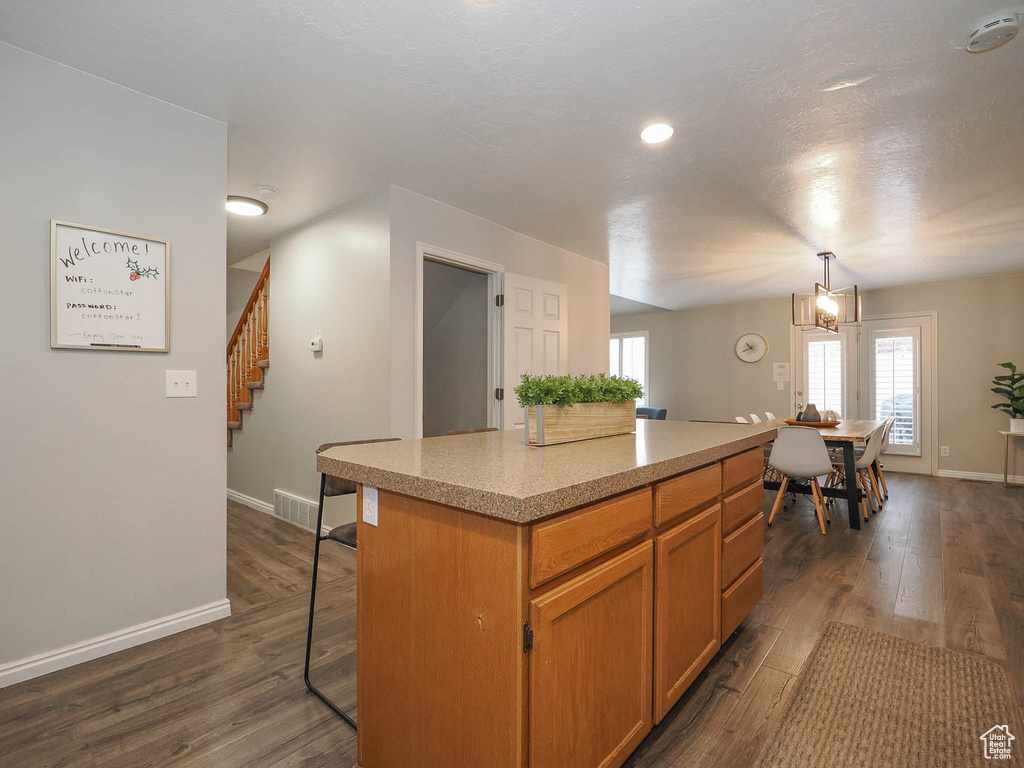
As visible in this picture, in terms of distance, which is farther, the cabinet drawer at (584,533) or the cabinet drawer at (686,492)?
the cabinet drawer at (686,492)

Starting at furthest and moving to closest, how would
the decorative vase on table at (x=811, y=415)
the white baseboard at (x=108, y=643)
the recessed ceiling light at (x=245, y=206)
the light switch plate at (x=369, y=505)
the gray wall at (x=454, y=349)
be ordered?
the decorative vase on table at (x=811, y=415) < the gray wall at (x=454, y=349) < the recessed ceiling light at (x=245, y=206) < the white baseboard at (x=108, y=643) < the light switch plate at (x=369, y=505)

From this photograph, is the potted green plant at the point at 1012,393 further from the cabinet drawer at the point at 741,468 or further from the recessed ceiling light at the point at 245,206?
the recessed ceiling light at the point at 245,206

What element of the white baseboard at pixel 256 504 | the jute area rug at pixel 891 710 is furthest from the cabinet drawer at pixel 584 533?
the white baseboard at pixel 256 504

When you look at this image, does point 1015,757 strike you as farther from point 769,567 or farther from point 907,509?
point 907,509

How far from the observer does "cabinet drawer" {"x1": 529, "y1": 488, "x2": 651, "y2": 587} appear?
1.08m

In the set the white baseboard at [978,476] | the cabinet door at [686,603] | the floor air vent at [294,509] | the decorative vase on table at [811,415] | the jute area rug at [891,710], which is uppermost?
the decorative vase on table at [811,415]

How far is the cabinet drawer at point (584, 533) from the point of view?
1078 mm

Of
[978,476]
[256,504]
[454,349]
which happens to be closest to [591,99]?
[454,349]

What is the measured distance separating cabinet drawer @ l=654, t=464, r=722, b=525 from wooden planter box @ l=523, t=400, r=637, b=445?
39cm

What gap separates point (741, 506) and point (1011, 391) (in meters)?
5.88

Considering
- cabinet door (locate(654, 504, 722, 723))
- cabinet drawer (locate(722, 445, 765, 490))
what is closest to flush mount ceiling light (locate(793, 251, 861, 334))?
cabinet drawer (locate(722, 445, 765, 490))

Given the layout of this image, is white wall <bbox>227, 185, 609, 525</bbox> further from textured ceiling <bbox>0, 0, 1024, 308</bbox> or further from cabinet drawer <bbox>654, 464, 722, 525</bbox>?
cabinet drawer <bbox>654, 464, 722, 525</bbox>

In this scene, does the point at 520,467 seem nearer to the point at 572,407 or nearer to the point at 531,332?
the point at 572,407

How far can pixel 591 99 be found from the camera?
2357mm
